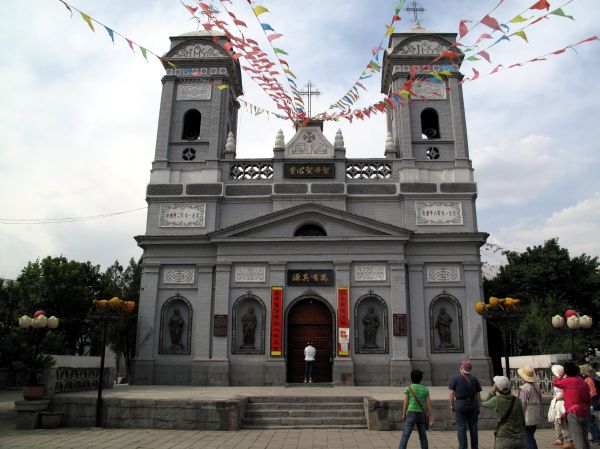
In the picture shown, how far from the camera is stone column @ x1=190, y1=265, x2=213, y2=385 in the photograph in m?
20.7

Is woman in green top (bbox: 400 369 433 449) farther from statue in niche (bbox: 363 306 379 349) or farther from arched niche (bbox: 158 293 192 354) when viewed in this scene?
arched niche (bbox: 158 293 192 354)

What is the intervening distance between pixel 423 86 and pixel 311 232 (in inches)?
352

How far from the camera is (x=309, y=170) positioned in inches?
907

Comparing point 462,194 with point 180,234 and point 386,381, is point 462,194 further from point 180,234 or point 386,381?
point 180,234

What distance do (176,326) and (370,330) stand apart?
26.3ft

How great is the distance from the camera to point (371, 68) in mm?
14008

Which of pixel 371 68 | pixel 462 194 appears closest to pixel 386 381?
pixel 462 194

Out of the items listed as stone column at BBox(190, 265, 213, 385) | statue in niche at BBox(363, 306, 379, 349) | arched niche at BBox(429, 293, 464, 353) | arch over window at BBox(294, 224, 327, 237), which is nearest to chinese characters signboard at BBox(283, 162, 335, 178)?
arch over window at BBox(294, 224, 327, 237)

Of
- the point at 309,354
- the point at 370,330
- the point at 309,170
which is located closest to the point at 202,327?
the point at 309,354

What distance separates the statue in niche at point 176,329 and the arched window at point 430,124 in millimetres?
13827

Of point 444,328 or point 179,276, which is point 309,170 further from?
point 444,328

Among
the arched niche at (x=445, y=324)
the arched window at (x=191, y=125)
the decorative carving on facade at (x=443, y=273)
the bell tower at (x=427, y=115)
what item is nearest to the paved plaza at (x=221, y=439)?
the arched niche at (x=445, y=324)

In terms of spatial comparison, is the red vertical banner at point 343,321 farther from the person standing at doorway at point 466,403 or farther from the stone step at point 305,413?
the person standing at doorway at point 466,403

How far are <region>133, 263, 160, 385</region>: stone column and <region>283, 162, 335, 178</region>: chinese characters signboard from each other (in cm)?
702
